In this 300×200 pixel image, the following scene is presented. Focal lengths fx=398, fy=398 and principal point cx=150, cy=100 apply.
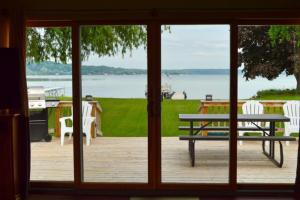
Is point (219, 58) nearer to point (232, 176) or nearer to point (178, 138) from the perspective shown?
point (178, 138)

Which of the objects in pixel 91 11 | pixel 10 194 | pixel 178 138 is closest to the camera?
pixel 10 194

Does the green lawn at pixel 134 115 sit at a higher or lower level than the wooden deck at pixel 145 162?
higher

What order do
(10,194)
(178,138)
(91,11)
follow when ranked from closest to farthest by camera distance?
(10,194)
(91,11)
(178,138)

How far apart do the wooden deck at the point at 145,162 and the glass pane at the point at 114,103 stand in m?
0.01

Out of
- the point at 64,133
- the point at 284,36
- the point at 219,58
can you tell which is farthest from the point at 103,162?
the point at 284,36

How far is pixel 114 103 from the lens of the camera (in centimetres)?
480

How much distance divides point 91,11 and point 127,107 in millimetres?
1194

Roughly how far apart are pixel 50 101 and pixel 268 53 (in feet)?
8.87

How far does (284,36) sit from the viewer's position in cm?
468

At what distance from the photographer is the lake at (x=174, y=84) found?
4.65m

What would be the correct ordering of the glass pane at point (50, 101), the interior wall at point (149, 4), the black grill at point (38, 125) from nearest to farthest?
Result: the interior wall at point (149, 4), the glass pane at point (50, 101), the black grill at point (38, 125)

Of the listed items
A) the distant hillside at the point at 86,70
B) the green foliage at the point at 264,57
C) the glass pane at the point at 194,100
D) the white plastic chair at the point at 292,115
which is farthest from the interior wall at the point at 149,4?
the white plastic chair at the point at 292,115

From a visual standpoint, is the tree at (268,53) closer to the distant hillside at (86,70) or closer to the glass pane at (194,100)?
the glass pane at (194,100)

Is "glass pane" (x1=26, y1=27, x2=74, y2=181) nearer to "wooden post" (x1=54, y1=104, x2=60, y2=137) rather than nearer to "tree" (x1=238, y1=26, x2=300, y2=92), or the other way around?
"wooden post" (x1=54, y1=104, x2=60, y2=137)
